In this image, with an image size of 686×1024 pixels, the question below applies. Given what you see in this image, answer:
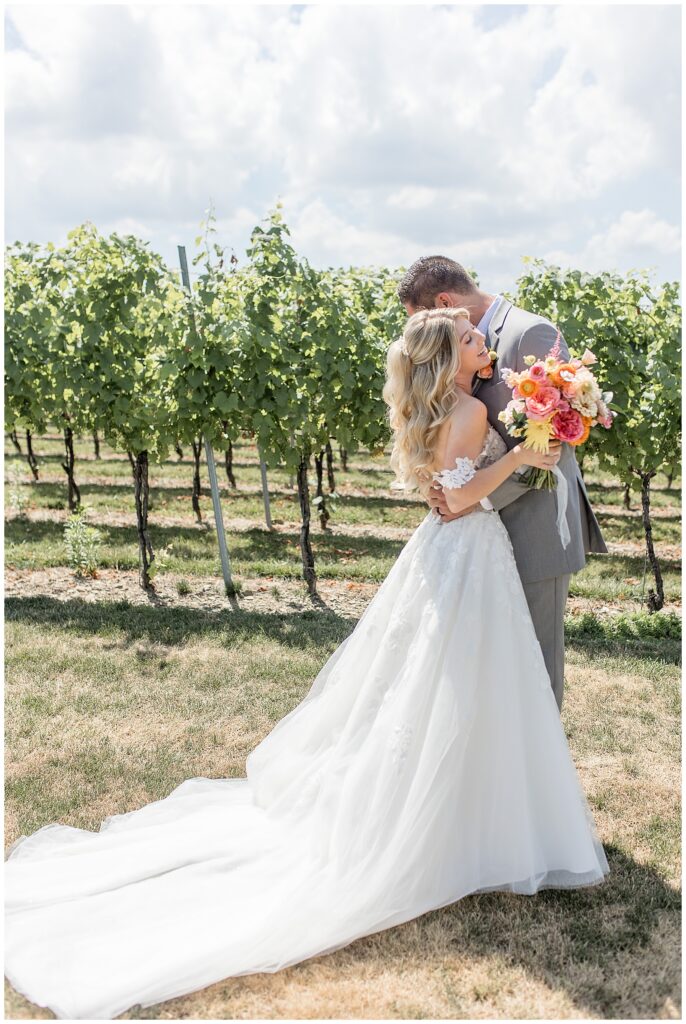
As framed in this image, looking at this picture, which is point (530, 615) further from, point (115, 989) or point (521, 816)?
point (115, 989)

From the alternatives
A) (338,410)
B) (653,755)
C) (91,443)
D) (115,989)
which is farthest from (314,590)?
(91,443)

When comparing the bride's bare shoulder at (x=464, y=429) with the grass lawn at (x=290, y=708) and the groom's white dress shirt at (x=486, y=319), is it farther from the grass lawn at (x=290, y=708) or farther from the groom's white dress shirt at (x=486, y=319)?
the grass lawn at (x=290, y=708)

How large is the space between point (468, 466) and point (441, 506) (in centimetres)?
27

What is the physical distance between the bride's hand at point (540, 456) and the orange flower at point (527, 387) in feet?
0.66

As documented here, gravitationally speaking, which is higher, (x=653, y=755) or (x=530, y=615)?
(x=530, y=615)

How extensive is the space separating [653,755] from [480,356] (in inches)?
107

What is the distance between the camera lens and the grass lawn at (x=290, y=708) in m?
2.84

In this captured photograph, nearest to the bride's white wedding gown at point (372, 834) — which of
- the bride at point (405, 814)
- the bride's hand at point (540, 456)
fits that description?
the bride at point (405, 814)

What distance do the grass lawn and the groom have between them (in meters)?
1.02

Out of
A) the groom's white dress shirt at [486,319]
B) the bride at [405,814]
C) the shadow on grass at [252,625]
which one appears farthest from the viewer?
the shadow on grass at [252,625]

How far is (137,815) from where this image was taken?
12.5 feet

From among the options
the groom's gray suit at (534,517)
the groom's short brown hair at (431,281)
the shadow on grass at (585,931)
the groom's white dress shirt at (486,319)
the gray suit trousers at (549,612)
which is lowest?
the shadow on grass at (585,931)

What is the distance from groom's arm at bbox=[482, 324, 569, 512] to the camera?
347 cm

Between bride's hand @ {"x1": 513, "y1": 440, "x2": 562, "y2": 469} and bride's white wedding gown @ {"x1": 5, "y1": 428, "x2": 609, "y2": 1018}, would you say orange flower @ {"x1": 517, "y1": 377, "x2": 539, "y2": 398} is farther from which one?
bride's white wedding gown @ {"x1": 5, "y1": 428, "x2": 609, "y2": 1018}
